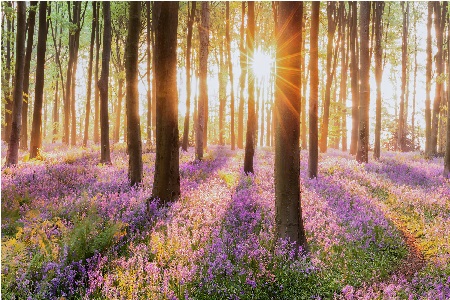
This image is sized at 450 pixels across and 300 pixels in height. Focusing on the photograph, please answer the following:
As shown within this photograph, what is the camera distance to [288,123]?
5875mm

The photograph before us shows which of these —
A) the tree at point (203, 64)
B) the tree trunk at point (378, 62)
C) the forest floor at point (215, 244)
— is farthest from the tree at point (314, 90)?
the tree trunk at point (378, 62)

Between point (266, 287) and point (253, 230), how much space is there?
2.04m

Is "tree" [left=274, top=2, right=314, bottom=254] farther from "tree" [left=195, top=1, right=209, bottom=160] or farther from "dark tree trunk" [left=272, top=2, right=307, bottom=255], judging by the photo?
"tree" [left=195, top=1, right=209, bottom=160]

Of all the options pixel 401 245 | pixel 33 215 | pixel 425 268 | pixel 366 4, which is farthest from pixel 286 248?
pixel 366 4

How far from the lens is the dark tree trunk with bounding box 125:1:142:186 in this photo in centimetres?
1057

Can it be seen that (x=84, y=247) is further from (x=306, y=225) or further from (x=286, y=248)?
(x=306, y=225)

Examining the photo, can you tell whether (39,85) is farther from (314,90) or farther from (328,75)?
(328,75)

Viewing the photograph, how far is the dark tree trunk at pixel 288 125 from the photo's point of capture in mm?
5809

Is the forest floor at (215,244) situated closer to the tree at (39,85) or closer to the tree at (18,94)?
the tree at (18,94)

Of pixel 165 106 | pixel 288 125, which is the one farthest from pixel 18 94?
pixel 288 125

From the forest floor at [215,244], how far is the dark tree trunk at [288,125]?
428 mm

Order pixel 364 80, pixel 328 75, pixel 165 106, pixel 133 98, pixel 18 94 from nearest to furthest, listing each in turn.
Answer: pixel 165 106, pixel 133 98, pixel 18 94, pixel 364 80, pixel 328 75

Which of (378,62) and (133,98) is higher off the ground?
(378,62)

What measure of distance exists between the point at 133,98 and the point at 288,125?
6.59m
